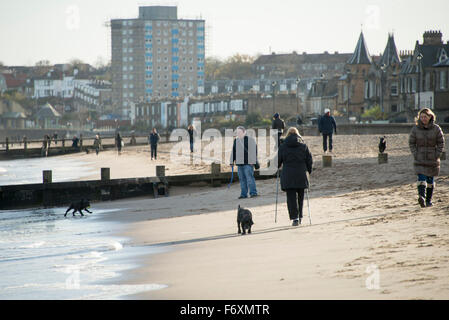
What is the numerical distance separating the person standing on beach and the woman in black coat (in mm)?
1858

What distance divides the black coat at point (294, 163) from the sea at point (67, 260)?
2.50 meters

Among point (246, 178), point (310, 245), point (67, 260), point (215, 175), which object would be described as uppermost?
point (246, 178)

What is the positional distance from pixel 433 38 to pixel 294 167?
7049 centimetres

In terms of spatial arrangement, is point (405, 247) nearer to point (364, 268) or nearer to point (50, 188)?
point (364, 268)

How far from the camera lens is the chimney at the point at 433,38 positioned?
77375 millimetres

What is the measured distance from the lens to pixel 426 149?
12.0m

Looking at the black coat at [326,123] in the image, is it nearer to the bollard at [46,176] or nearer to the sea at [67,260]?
the bollard at [46,176]

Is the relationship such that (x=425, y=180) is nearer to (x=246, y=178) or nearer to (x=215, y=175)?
(x=246, y=178)

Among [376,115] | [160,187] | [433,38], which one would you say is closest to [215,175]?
[160,187]

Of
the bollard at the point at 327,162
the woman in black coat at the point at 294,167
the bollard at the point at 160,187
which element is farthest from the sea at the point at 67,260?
the bollard at the point at 327,162

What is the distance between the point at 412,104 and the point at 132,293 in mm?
76410

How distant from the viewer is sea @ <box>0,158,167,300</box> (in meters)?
8.21
